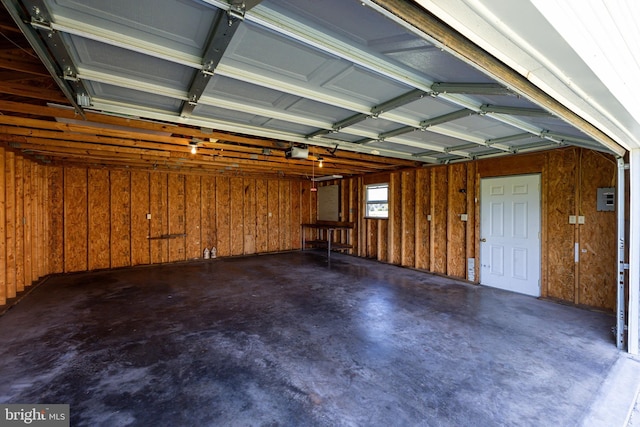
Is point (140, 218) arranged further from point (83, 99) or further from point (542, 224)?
point (542, 224)

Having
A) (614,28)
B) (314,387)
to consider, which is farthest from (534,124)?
(314,387)

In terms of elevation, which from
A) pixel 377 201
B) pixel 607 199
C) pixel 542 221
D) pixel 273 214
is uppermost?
pixel 377 201

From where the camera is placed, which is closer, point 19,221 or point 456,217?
point 19,221

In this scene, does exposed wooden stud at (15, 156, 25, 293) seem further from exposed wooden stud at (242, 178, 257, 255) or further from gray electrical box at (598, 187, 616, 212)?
gray electrical box at (598, 187, 616, 212)

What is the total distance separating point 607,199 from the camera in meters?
3.94

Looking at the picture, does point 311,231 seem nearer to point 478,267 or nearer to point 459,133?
point 478,267

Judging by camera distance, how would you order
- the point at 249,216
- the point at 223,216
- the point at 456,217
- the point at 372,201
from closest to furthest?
the point at 456,217 < the point at 372,201 < the point at 223,216 < the point at 249,216

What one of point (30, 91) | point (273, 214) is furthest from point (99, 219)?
point (30, 91)

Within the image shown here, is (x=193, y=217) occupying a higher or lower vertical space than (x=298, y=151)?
lower

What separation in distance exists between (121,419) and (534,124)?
475cm

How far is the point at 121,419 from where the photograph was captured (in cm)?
194

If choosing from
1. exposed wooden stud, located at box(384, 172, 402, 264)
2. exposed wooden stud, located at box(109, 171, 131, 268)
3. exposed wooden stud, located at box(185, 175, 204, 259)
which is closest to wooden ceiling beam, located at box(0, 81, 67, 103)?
exposed wooden stud, located at box(109, 171, 131, 268)

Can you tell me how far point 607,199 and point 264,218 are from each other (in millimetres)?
7816

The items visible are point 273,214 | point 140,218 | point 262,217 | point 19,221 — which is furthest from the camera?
point 273,214
